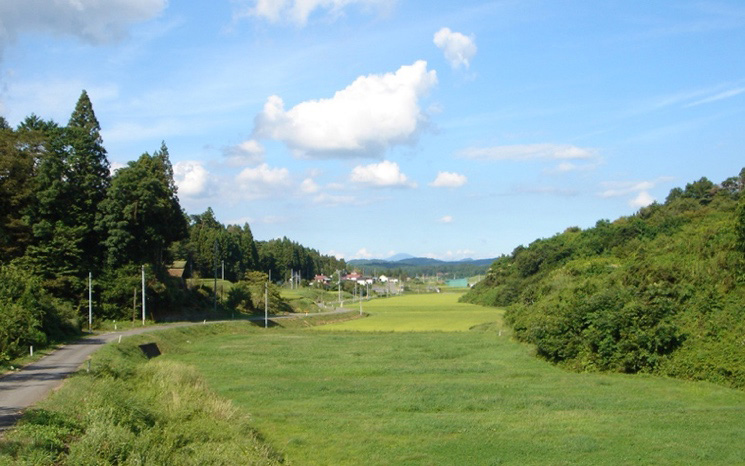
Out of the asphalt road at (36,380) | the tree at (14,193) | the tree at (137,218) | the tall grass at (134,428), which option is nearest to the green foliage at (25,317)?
the asphalt road at (36,380)

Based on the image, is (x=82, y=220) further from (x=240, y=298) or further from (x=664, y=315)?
(x=664, y=315)

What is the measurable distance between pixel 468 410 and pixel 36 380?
1385cm

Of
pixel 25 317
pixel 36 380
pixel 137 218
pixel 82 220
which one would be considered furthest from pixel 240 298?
pixel 36 380

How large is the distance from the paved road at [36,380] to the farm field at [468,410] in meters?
5.47

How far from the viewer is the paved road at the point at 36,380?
50.0 feet

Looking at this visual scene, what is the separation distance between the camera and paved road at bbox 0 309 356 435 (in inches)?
600

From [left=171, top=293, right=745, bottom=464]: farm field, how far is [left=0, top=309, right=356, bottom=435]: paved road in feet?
17.9

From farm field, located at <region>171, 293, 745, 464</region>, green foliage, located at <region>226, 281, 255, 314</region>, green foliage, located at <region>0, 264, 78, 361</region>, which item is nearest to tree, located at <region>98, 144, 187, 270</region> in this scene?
green foliage, located at <region>0, 264, 78, 361</region>

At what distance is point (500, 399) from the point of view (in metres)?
21.3

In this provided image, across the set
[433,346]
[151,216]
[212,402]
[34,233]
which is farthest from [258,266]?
[212,402]

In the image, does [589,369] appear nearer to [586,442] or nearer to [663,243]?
[586,442]

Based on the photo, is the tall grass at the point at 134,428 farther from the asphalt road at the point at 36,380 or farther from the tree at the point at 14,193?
the tree at the point at 14,193

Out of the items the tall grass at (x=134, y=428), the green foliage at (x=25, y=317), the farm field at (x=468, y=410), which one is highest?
the green foliage at (x=25, y=317)

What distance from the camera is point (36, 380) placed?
2023cm
